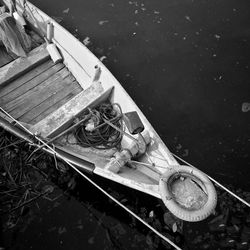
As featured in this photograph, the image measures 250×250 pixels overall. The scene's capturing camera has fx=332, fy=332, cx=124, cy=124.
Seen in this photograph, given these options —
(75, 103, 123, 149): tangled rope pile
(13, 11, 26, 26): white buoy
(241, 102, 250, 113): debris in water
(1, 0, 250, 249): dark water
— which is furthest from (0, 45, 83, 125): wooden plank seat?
(241, 102, 250, 113): debris in water

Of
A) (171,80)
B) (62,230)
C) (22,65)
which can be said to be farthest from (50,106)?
(171,80)

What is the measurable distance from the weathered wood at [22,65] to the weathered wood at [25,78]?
0.27ft

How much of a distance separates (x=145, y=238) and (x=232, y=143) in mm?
2719

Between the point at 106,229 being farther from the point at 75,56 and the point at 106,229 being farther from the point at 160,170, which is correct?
the point at 75,56

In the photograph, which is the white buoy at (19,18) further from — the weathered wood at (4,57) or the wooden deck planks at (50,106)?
the wooden deck planks at (50,106)

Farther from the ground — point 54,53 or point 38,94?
point 54,53

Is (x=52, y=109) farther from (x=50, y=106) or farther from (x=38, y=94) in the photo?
(x=38, y=94)

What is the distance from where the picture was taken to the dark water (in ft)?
19.4

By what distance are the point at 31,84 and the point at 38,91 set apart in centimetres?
23

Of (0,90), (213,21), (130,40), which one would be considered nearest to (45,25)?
(0,90)

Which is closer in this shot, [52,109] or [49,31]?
[52,109]

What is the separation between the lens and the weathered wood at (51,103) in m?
6.34

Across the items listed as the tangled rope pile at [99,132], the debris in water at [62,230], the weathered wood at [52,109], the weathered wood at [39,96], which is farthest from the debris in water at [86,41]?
the debris in water at [62,230]

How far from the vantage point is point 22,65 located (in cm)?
679
